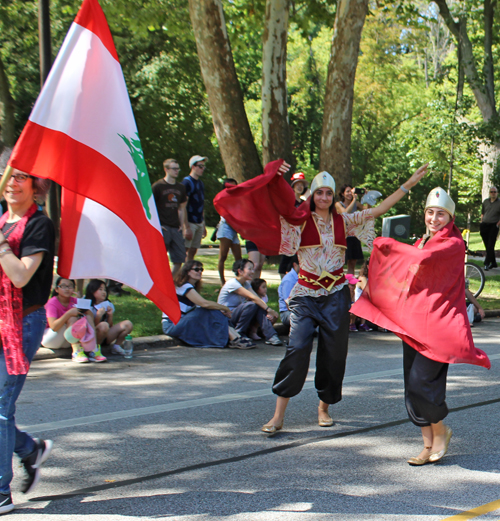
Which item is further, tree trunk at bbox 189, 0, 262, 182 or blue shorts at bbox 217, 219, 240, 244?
tree trunk at bbox 189, 0, 262, 182

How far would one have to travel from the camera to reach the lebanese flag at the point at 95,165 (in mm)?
4223

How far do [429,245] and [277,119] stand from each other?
34.1ft

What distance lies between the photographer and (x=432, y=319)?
492cm

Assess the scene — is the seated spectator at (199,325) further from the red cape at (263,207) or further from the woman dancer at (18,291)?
the woman dancer at (18,291)

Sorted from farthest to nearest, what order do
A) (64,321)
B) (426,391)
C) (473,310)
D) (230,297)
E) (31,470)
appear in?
(473,310) → (230,297) → (64,321) → (426,391) → (31,470)

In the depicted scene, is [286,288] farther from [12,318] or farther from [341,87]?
[341,87]

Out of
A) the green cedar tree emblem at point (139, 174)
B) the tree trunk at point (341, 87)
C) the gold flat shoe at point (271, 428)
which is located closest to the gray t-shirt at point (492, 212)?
the tree trunk at point (341, 87)

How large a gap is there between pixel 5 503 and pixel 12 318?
1061mm

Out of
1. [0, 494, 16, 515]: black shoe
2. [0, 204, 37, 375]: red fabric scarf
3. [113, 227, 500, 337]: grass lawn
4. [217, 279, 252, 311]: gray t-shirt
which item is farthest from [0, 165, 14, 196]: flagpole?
[217, 279, 252, 311]: gray t-shirt

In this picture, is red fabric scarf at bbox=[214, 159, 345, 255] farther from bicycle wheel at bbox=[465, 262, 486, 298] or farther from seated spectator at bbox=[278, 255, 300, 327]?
bicycle wheel at bbox=[465, 262, 486, 298]

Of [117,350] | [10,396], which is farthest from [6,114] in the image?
[10,396]

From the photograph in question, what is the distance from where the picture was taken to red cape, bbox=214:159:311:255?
5703 mm

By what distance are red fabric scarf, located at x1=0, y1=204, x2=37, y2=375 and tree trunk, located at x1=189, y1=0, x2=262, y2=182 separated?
10107mm

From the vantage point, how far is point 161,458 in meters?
4.92
